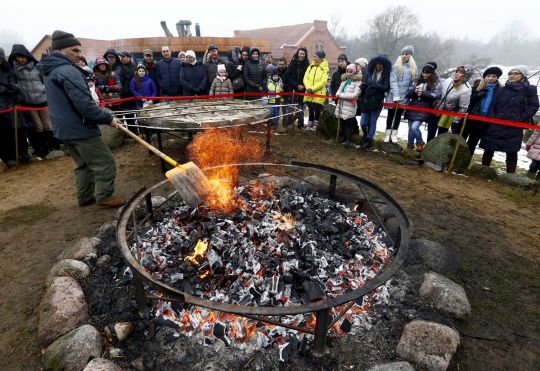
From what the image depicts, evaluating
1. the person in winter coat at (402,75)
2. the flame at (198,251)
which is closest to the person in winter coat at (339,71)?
the person in winter coat at (402,75)

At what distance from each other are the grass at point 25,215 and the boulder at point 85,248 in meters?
1.73

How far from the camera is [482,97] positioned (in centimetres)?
638

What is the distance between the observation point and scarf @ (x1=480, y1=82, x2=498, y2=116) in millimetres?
6282

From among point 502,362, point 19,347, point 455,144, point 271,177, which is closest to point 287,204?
point 271,177

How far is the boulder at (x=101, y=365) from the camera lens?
226cm

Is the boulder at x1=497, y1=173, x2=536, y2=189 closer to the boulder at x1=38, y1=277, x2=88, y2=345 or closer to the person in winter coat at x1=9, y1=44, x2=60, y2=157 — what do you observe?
the boulder at x1=38, y1=277, x2=88, y2=345

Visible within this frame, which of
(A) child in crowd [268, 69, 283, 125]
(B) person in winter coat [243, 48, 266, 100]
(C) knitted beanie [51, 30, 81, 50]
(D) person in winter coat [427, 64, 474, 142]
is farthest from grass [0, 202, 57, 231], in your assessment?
(D) person in winter coat [427, 64, 474, 142]

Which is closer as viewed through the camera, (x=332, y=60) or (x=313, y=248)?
(x=313, y=248)

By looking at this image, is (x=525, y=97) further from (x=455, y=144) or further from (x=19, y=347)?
(x=19, y=347)

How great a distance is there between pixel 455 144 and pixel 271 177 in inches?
175

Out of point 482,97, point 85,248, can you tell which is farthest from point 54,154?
point 482,97

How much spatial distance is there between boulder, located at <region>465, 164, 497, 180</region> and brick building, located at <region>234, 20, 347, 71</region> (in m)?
28.4

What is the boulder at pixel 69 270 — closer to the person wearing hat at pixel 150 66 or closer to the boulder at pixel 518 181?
the person wearing hat at pixel 150 66

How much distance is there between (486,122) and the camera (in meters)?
6.35
